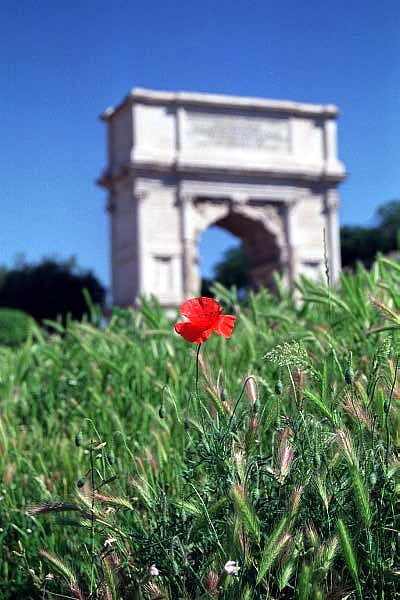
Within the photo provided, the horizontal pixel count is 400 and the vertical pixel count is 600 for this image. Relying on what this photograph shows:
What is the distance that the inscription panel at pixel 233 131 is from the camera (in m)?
24.4

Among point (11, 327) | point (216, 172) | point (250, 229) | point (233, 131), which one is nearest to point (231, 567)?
point (11, 327)

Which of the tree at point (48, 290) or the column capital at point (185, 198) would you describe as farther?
the tree at point (48, 290)

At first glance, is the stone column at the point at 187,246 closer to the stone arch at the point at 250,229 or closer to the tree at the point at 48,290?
the stone arch at the point at 250,229

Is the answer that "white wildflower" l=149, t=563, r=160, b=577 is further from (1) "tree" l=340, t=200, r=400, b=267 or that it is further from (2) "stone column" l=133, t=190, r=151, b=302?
(1) "tree" l=340, t=200, r=400, b=267

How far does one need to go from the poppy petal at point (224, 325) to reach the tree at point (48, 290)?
123ft

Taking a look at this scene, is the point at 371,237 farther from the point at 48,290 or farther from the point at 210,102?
the point at 210,102

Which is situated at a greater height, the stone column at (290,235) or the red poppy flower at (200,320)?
the stone column at (290,235)

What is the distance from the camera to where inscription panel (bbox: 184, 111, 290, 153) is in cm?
2444

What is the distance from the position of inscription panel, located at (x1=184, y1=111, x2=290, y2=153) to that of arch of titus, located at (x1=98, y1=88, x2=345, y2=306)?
3cm

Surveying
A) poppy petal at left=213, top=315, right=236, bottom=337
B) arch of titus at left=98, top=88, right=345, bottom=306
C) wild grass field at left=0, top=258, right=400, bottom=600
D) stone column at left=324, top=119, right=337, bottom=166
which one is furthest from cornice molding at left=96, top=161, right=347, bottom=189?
poppy petal at left=213, top=315, right=236, bottom=337

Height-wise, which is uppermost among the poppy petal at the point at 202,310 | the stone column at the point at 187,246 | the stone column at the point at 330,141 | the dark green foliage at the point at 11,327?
the stone column at the point at 330,141

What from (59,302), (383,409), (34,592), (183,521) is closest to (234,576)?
(183,521)

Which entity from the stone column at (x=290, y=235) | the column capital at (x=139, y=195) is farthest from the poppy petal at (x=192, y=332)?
the stone column at (x=290, y=235)

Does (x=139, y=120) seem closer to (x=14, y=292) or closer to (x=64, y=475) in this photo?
(x=14, y=292)
